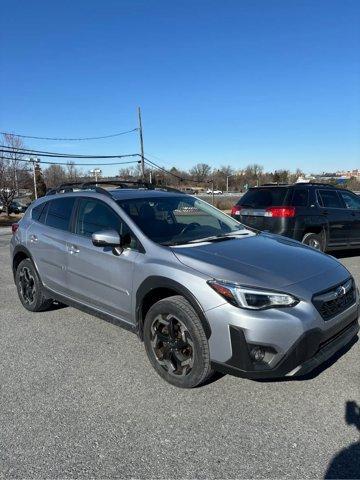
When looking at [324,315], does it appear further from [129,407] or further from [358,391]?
[129,407]

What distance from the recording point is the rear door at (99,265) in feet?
13.1

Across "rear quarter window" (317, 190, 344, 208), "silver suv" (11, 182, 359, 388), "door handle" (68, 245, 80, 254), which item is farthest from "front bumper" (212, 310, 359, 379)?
"rear quarter window" (317, 190, 344, 208)

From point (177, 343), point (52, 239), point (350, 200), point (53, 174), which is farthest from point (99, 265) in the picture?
point (53, 174)

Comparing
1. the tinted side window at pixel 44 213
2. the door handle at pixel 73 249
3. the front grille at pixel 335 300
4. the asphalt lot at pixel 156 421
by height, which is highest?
the tinted side window at pixel 44 213

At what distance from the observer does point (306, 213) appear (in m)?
8.84

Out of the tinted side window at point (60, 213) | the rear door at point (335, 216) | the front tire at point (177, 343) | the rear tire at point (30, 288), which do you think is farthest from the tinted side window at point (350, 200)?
the front tire at point (177, 343)

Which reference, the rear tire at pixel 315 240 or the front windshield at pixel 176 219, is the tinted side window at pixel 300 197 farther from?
the front windshield at pixel 176 219

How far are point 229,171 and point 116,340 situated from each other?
122 metres

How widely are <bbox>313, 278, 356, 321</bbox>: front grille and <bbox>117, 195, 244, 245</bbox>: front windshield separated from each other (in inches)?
50.8

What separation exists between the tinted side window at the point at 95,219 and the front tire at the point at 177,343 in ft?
3.22

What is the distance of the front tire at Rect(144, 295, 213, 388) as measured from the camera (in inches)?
130

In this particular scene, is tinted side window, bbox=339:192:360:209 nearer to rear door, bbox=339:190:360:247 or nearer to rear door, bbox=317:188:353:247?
rear door, bbox=339:190:360:247

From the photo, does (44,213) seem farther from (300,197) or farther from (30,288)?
(300,197)

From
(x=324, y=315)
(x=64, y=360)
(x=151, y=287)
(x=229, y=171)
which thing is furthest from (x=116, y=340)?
(x=229, y=171)
